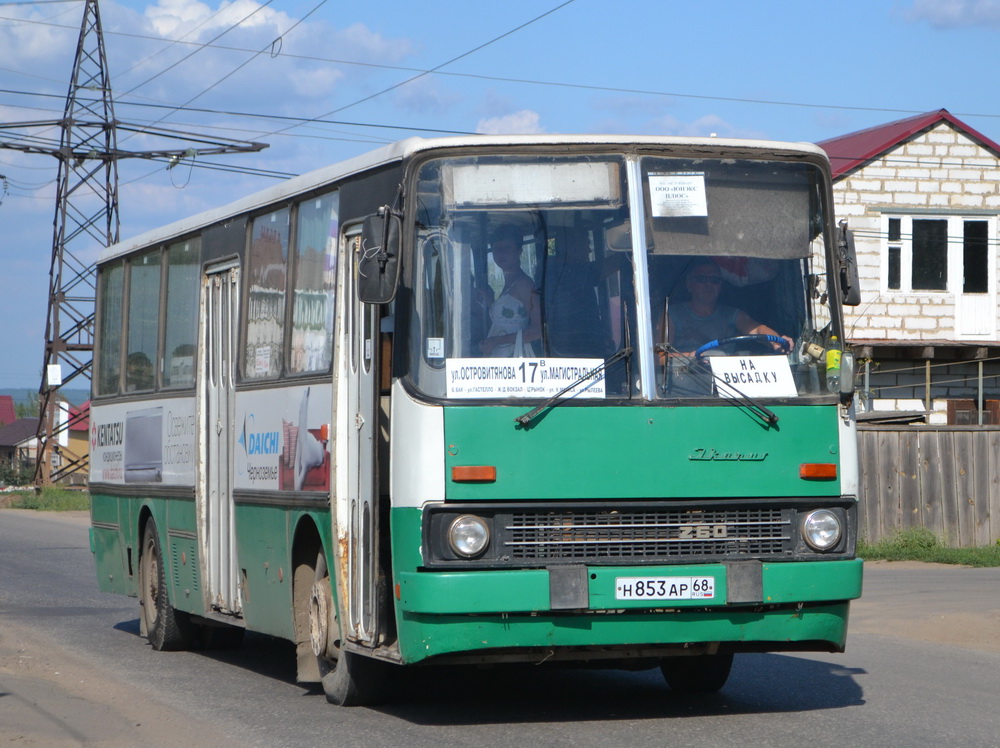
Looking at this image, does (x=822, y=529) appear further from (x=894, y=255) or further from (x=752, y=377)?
(x=894, y=255)

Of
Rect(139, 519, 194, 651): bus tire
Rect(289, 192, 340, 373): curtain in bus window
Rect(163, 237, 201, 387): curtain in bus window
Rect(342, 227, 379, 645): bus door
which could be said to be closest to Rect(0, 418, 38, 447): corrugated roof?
Rect(139, 519, 194, 651): bus tire

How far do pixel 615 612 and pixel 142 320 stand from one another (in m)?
6.80

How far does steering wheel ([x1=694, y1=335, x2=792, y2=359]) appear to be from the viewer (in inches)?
307

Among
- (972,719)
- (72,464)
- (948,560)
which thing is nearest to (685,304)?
(972,719)

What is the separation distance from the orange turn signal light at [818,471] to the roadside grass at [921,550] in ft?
42.2

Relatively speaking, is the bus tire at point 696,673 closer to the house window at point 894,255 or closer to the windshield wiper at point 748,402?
the windshield wiper at point 748,402

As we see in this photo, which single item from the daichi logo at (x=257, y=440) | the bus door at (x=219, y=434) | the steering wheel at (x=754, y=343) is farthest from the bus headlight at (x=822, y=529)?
the bus door at (x=219, y=434)

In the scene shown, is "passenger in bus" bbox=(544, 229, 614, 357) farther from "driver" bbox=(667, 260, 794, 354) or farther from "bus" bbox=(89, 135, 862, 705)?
"driver" bbox=(667, 260, 794, 354)

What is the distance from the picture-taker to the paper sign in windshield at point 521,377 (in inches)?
295

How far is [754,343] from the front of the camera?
789cm

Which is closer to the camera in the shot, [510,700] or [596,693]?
[510,700]

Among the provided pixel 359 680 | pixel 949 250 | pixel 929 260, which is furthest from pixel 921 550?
pixel 359 680

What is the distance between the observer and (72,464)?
4466 cm

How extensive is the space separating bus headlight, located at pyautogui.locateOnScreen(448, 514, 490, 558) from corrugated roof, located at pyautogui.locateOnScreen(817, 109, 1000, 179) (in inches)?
902
